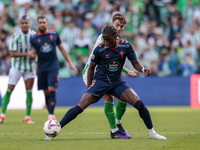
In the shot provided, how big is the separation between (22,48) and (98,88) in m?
Result: 3.77

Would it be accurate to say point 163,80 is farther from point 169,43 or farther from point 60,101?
point 60,101

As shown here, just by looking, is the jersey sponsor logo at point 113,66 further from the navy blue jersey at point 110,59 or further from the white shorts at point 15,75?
the white shorts at point 15,75

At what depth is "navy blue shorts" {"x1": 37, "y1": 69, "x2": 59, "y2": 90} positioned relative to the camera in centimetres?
836

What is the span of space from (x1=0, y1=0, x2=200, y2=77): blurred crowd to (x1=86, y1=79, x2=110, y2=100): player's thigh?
823 cm

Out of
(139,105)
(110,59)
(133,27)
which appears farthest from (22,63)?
(133,27)

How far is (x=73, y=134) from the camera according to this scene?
6.51 m

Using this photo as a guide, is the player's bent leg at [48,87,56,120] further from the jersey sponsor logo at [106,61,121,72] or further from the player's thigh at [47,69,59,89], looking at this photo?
the jersey sponsor logo at [106,61,121,72]

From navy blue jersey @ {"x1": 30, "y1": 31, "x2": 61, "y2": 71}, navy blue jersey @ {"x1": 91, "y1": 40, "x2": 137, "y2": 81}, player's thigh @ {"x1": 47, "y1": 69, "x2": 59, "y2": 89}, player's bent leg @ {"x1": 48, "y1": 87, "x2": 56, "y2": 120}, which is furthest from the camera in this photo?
navy blue jersey @ {"x1": 30, "y1": 31, "x2": 61, "y2": 71}

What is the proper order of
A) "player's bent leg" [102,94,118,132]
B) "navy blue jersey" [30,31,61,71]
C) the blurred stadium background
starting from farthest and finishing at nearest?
the blurred stadium background → "navy blue jersey" [30,31,61,71] → "player's bent leg" [102,94,118,132]

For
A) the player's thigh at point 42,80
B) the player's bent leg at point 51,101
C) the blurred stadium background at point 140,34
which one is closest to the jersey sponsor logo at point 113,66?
the player's bent leg at point 51,101

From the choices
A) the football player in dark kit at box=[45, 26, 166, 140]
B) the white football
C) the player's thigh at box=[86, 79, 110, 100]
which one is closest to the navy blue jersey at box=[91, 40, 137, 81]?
the football player in dark kit at box=[45, 26, 166, 140]

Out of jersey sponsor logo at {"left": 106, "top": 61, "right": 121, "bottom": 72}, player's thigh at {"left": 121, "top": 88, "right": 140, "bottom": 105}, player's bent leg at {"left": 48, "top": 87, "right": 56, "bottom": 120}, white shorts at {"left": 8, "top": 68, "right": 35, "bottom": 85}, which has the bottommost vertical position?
player's bent leg at {"left": 48, "top": 87, "right": 56, "bottom": 120}

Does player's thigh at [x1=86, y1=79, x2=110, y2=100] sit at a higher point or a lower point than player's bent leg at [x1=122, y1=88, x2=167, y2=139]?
higher

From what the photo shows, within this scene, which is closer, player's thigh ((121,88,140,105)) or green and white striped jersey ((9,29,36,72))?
player's thigh ((121,88,140,105))
